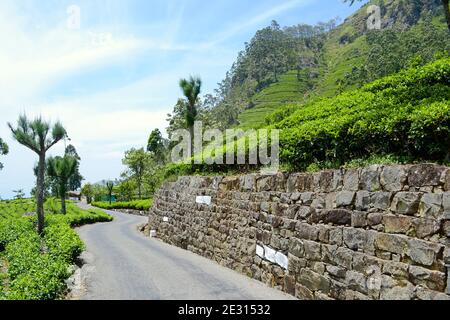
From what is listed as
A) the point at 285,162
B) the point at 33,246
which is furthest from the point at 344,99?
the point at 33,246

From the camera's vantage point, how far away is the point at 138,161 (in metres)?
60.1

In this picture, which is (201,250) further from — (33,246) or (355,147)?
(355,147)

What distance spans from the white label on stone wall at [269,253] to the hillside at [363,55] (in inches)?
1638

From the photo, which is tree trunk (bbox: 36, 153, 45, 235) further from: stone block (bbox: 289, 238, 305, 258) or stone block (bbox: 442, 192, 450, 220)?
stone block (bbox: 442, 192, 450, 220)

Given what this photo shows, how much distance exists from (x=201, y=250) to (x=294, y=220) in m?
6.50

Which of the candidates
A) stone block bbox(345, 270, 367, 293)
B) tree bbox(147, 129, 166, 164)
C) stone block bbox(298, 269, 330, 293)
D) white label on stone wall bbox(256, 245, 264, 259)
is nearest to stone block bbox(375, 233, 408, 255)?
stone block bbox(345, 270, 367, 293)

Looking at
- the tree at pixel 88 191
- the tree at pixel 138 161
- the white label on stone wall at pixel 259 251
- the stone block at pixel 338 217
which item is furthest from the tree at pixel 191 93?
the tree at pixel 88 191

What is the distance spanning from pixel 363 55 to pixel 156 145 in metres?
62.3

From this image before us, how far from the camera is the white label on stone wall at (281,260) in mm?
8920

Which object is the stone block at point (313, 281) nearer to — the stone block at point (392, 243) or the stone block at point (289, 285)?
the stone block at point (289, 285)

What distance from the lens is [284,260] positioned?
354 inches

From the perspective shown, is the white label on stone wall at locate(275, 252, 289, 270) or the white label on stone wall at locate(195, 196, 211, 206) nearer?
the white label on stone wall at locate(275, 252, 289, 270)

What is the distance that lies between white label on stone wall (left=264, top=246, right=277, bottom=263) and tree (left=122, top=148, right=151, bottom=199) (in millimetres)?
51352

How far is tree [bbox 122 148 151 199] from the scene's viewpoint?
59.9 meters
